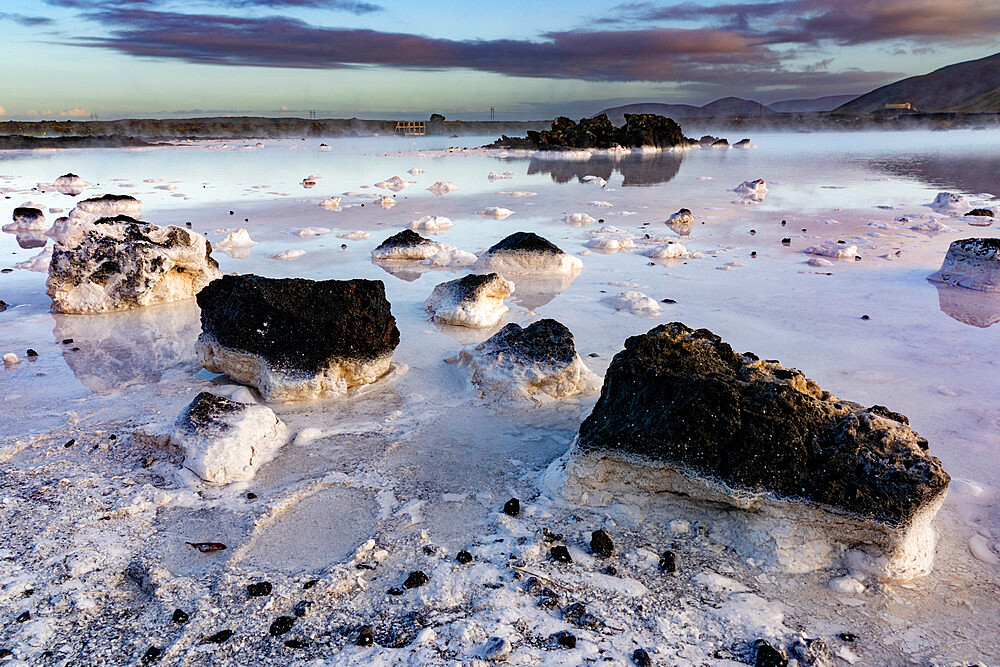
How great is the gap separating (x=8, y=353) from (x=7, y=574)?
3395 mm

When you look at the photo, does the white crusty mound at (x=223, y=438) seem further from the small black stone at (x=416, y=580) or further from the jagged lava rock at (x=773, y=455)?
the jagged lava rock at (x=773, y=455)

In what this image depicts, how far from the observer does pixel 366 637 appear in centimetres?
237

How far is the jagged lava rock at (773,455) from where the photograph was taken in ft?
9.09

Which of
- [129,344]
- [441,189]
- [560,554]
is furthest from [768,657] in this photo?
[441,189]

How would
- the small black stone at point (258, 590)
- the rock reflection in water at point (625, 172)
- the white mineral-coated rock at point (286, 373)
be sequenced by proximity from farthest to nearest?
the rock reflection in water at point (625, 172), the white mineral-coated rock at point (286, 373), the small black stone at point (258, 590)

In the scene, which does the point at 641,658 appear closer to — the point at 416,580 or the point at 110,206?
the point at 416,580

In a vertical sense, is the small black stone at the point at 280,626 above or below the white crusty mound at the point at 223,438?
below

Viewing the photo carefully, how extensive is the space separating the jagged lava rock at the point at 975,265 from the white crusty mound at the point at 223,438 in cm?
756

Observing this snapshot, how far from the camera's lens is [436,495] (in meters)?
3.37

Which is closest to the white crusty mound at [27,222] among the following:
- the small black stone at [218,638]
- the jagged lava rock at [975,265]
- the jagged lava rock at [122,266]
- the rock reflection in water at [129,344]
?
the jagged lava rock at [122,266]

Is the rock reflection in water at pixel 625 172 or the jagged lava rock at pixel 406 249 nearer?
the jagged lava rock at pixel 406 249

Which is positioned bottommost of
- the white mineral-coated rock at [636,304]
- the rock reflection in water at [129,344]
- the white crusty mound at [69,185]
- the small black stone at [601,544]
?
the small black stone at [601,544]

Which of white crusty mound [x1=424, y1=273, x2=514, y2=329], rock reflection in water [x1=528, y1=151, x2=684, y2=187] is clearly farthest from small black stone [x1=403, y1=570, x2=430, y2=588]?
rock reflection in water [x1=528, y1=151, x2=684, y2=187]

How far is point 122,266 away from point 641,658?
22.4 feet
